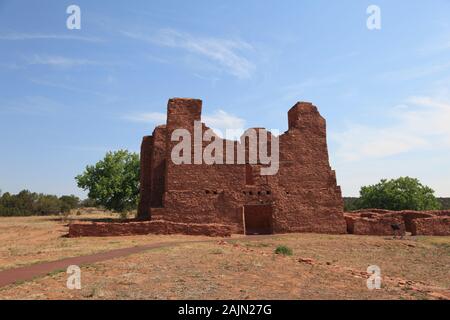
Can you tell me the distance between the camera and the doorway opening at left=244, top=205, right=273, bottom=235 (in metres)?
21.9

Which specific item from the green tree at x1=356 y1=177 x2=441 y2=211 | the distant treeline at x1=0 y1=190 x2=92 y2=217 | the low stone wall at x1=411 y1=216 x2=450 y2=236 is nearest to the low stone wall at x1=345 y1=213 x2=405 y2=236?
the low stone wall at x1=411 y1=216 x2=450 y2=236

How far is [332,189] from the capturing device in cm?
2205

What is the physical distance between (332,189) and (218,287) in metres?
15.9

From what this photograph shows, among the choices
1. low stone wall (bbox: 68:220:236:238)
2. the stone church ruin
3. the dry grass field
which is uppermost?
the stone church ruin

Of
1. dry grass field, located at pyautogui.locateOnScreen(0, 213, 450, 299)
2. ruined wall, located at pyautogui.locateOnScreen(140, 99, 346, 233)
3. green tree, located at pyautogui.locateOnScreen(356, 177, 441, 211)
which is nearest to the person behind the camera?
dry grass field, located at pyautogui.locateOnScreen(0, 213, 450, 299)

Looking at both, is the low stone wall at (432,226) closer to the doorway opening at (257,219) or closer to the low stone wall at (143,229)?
the doorway opening at (257,219)

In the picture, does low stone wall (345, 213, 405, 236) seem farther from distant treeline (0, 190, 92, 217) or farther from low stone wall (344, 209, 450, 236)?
distant treeline (0, 190, 92, 217)

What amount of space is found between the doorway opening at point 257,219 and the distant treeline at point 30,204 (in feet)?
106

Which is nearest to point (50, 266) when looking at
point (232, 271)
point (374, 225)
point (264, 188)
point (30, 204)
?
point (232, 271)

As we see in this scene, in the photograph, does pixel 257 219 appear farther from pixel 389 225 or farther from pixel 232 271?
pixel 232 271

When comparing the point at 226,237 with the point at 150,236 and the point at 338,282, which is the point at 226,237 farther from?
the point at 338,282

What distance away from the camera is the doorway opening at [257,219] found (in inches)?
861

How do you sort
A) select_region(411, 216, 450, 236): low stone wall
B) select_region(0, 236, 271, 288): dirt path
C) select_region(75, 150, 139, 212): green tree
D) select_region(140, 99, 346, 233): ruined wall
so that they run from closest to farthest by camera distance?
select_region(0, 236, 271, 288): dirt path
select_region(140, 99, 346, 233): ruined wall
select_region(411, 216, 450, 236): low stone wall
select_region(75, 150, 139, 212): green tree

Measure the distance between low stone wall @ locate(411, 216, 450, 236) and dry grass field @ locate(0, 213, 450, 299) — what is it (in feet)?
17.8
